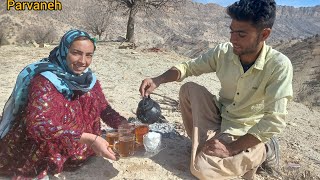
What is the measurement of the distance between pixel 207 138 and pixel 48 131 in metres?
1.31

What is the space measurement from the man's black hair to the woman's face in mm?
1094

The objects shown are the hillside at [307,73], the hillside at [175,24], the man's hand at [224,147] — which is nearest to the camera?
the man's hand at [224,147]

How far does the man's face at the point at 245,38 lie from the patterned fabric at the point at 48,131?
45.3 inches

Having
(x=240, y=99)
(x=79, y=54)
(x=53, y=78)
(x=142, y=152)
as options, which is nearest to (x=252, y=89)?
(x=240, y=99)

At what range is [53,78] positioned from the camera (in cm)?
255

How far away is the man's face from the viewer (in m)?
2.64

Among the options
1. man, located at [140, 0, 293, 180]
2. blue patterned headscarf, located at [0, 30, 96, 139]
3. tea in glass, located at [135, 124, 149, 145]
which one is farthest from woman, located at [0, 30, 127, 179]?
man, located at [140, 0, 293, 180]

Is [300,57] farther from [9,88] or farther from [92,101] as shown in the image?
[92,101]

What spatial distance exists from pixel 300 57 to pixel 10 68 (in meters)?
27.1

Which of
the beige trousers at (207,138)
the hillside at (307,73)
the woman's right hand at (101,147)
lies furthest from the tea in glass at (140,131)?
the hillside at (307,73)

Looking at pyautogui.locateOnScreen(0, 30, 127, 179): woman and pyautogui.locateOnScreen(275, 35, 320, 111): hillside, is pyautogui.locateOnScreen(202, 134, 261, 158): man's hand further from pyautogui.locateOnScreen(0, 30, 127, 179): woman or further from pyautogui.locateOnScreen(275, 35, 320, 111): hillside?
pyautogui.locateOnScreen(275, 35, 320, 111): hillside

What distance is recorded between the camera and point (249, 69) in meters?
2.82

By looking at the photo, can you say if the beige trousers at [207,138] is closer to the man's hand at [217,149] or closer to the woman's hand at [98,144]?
the man's hand at [217,149]

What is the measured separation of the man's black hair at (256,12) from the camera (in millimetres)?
2576
